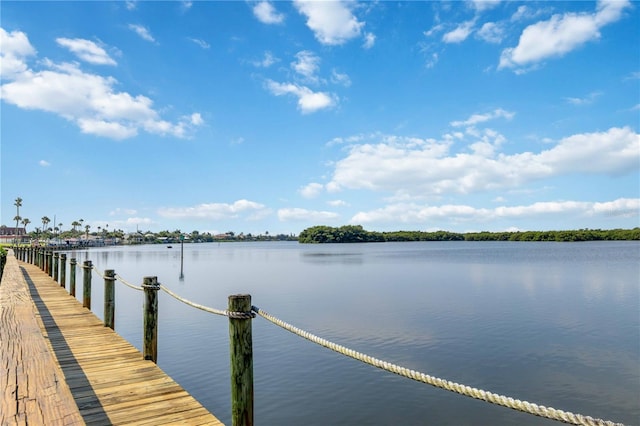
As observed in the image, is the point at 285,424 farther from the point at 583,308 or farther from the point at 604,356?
the point at 583,308

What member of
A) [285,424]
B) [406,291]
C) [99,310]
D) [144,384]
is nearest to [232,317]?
[144,384]

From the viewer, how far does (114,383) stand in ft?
20.3

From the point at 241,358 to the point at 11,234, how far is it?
222 metres

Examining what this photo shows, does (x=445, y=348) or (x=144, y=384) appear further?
(x=445, y=348)

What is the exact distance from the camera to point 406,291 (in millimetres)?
31062

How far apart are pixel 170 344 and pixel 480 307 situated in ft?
56.1

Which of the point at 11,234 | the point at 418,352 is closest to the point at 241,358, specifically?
the point at 418,352

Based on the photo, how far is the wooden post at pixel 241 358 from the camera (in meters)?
4.62

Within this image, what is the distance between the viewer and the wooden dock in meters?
4.99

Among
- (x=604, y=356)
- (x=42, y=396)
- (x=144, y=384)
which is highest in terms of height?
(x=42, y=396)

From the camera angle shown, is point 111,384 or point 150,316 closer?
point 111,384

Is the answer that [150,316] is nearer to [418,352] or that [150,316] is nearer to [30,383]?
[30,383]

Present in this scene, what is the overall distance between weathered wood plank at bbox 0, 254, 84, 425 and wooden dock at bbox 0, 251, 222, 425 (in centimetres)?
1

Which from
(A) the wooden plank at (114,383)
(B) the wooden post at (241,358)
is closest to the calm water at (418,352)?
(A) the wooden plank at (114,383)
